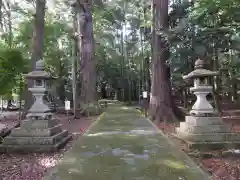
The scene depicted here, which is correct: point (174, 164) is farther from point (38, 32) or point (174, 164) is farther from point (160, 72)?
point (38, 32)

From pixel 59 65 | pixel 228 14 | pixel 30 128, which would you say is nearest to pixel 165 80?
pixel 228 14

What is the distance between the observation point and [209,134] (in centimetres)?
778

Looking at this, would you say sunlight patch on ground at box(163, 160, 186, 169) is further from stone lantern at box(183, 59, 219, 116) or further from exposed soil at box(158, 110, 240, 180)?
stone lantern at box(183, 59, 219, 116)

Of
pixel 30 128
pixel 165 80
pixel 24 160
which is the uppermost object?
pixel 165 80

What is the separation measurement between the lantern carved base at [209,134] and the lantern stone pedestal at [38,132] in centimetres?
382

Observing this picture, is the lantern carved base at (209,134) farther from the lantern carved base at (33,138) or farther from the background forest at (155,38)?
the lantern carved base at (33,138)

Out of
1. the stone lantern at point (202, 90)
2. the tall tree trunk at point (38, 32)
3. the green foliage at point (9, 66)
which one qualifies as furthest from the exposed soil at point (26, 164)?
the green foliage at point (9, 66)

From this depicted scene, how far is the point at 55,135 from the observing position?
8422mm

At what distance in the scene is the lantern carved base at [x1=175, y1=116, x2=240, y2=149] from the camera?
295 inches

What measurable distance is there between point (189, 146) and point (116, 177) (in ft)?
10.3

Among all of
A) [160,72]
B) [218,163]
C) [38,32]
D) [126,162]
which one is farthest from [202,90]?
[38,32]

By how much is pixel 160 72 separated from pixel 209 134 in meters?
7.56

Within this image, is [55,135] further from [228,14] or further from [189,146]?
[228,14]

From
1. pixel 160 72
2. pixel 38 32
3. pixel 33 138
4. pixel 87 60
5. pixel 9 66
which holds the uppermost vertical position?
pixel 38 32
